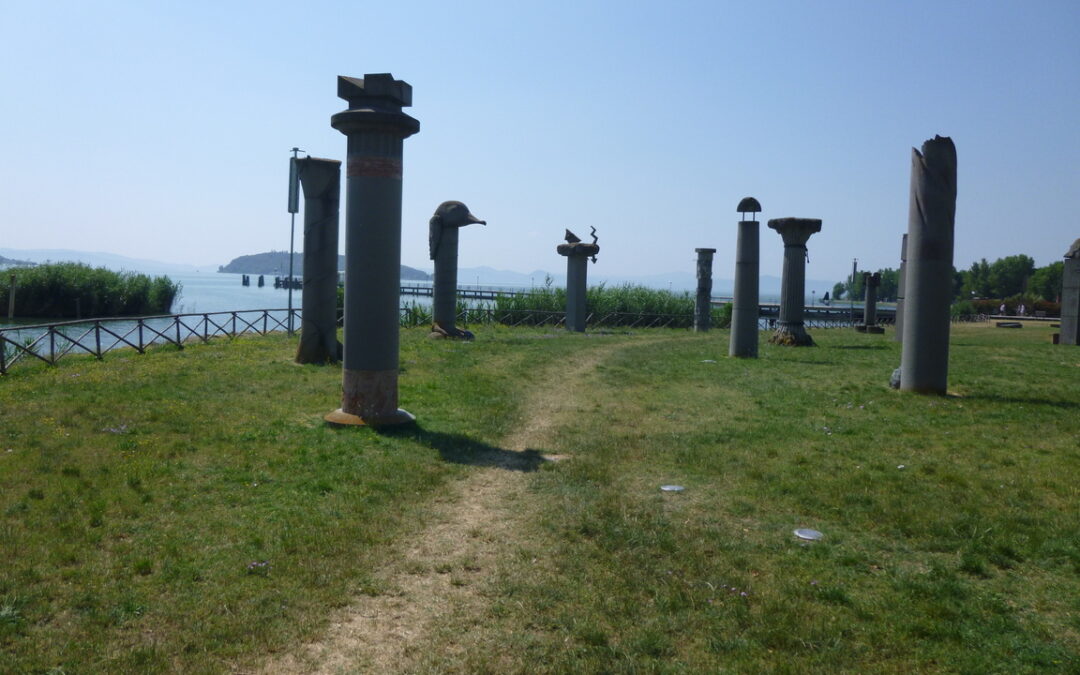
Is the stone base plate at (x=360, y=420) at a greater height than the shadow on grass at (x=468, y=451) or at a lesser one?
greater

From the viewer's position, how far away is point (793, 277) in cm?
2538

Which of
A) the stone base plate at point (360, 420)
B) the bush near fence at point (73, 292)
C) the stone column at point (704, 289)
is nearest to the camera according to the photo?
the stone base plate at point (360, 420)

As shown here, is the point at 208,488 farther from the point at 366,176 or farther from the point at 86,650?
the point at 366,176

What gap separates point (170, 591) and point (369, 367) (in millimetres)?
5437

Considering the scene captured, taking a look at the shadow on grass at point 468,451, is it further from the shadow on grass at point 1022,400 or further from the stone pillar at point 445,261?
the stone pillar at point 445,261

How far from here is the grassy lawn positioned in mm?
4762

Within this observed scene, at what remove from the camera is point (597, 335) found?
28.2 metres

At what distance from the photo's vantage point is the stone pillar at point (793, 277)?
25078 millimetres

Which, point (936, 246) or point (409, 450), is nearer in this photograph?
point (409, 450)

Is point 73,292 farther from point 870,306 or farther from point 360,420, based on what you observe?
point 870,306

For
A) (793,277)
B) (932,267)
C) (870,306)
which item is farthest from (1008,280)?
(932,267)

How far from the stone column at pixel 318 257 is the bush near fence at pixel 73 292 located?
31.3m

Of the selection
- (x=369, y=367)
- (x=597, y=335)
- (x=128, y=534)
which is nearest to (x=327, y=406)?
(x=369, y=367)

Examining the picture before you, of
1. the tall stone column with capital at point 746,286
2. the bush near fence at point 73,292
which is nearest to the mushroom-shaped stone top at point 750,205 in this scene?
the tall stone column with capital at point 746,286
